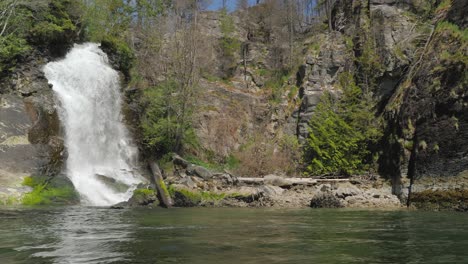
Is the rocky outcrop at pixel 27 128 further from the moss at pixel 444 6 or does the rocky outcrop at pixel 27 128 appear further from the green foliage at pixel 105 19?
the moss at pixel 444 6

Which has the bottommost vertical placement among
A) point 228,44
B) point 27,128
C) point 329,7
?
point 27,128

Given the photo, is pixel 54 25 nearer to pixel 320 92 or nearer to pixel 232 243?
pixel 320 92

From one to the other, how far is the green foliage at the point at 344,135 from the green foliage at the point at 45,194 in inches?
554

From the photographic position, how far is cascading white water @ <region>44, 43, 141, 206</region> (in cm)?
2070

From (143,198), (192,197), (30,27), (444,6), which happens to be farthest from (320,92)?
(30,27)

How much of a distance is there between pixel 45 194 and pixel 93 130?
A: 6536mm

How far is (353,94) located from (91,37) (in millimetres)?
22319

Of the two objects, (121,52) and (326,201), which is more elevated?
(121,52)

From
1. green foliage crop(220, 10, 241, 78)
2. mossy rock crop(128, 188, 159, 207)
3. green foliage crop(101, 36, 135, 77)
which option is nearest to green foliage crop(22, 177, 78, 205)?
mossy rock crop(128, 188, 159, 207)

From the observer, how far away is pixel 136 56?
35.1 metres

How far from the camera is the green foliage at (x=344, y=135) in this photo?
24688mm

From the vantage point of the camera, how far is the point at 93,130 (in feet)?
79.3

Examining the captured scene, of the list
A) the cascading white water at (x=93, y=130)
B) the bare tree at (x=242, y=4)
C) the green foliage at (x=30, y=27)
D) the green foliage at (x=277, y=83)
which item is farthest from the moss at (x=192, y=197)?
the bare tree at (x=242, y=4)

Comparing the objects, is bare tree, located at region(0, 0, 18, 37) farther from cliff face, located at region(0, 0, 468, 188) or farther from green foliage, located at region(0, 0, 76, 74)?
cliff face, located at region(0, 0, 468, 188)
